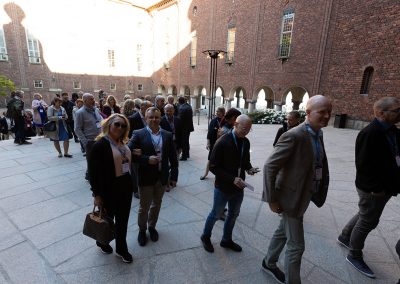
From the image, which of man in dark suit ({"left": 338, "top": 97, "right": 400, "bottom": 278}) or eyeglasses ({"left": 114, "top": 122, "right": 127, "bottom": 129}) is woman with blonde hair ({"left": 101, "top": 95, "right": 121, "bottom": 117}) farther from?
man in dark suit ({"left": 338, "top": 97, "right": 400, "bottom": 278})

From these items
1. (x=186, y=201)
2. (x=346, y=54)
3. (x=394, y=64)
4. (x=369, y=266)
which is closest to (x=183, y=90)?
(x=346, y=54)

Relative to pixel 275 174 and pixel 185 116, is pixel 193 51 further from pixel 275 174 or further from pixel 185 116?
pixel 275 174

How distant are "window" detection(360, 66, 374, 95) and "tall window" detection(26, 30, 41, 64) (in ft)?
92.4

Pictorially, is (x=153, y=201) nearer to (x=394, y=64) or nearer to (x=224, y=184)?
(x=224, y=184)

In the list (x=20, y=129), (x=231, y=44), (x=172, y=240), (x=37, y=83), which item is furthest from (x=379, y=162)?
(x=37, y=83)

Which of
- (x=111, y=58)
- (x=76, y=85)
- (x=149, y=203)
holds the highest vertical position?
(x=111, y=58)

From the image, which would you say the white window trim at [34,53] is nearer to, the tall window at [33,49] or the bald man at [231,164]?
the tall window at [33,49]

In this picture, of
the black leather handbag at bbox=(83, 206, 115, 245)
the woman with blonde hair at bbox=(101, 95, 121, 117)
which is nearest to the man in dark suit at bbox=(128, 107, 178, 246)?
the black leather handbag at bbox=(83, 206, 115, 245)

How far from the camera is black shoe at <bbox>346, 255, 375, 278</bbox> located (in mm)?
2635

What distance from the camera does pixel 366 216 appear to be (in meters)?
2.59

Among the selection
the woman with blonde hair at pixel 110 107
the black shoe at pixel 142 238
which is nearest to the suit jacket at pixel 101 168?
the black shoe at pixel 142 238

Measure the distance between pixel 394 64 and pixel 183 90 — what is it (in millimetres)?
20402

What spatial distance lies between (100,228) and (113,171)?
602mm

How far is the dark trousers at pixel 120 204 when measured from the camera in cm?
250
